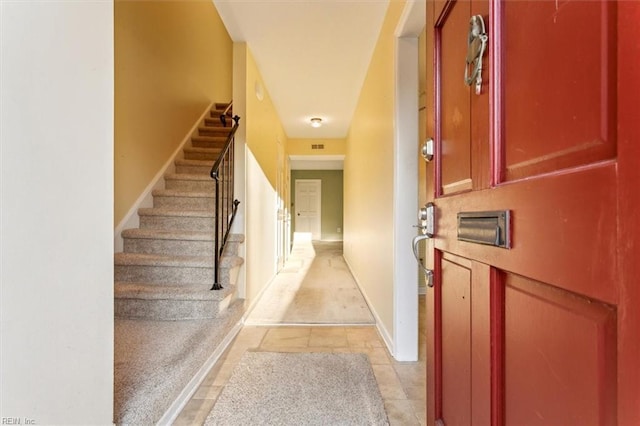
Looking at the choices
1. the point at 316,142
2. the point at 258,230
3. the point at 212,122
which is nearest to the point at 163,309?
the point at 258,230

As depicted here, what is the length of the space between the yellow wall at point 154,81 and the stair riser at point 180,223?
244 mm

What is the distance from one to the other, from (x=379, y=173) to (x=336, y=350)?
149cm

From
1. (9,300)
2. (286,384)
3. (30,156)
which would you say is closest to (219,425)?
(286,384)

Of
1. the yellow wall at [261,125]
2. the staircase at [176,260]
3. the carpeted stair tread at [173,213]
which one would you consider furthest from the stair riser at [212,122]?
the carpeted stair tread at [173,213]

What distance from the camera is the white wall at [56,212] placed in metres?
0.73

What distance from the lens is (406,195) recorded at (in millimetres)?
2031

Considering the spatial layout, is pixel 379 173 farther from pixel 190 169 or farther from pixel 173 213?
pixel 190 169

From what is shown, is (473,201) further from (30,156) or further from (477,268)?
(30,156)

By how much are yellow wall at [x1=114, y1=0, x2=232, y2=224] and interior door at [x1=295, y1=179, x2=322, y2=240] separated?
5676 mm

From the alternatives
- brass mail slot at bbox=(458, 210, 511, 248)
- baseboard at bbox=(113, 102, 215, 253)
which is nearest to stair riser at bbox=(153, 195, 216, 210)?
baseboard at bbox=(113, 102, 215, 253)

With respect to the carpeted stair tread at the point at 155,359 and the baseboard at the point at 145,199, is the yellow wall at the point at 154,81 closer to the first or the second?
the baseboard at the point at 145,199

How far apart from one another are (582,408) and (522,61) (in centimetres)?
59

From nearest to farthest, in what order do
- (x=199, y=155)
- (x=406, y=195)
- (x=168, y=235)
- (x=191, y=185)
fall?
(x=406, y=195)
(x=168, y=235)
(x=191, y=185)
(x=199, y=155)

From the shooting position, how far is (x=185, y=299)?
6.82ft
